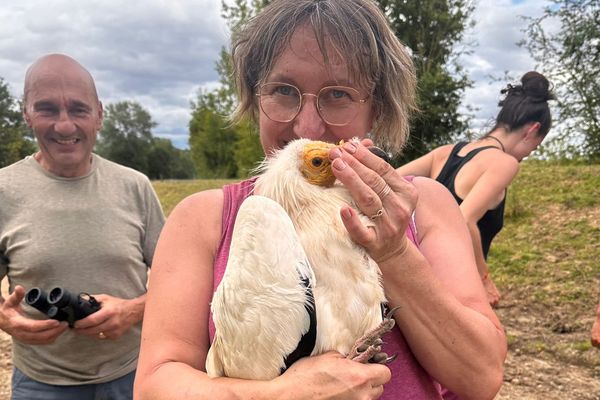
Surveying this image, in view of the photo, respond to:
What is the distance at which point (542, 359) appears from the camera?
6.61 meters

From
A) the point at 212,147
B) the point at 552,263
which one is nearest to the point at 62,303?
the point at 552,263

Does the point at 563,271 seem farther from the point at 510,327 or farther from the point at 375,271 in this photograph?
the point at 375,271

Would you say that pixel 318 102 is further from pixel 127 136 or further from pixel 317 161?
pixel 127 136

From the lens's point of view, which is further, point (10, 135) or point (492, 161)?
point (10, 135)

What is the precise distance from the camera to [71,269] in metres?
3.51

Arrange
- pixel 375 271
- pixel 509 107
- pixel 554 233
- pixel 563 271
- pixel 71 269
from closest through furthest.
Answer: pixel 375 271
pixel 71 269
pixel 509 107
pixel 563 271
pixel 554 233

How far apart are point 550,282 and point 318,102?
7.85m

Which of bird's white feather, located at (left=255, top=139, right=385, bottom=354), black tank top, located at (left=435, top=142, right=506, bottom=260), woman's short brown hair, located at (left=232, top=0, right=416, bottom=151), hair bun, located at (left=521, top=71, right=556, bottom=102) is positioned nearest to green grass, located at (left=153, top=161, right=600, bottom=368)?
black tank top, located at (left=435, top=142, right=506, bottom=260)

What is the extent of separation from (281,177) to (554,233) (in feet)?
30.6

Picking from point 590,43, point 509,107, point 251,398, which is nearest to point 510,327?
point 509,107

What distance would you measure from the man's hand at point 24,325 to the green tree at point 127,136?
67645 mm

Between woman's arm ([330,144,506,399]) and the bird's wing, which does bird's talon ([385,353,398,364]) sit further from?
the bird's wing

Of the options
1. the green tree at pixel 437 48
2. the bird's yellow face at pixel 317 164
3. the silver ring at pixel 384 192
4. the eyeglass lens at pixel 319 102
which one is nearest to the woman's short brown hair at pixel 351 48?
the eyeglass lens at pixel 319 102

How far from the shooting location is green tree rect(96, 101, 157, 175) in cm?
6862
